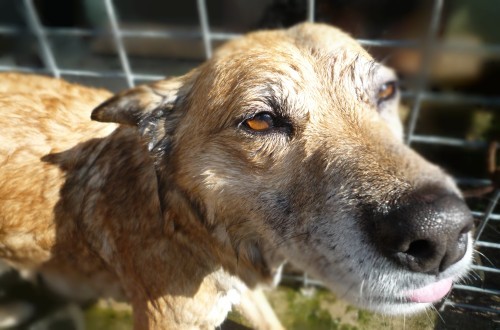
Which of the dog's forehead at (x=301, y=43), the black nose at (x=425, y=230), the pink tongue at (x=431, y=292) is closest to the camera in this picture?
the black nose at (x=425, y=230)

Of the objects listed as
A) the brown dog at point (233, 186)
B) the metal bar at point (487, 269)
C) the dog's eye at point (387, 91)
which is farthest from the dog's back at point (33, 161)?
the metal bar at point (487, 269)

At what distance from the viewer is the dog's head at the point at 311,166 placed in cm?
186

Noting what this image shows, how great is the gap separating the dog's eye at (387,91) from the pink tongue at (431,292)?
3.46ft

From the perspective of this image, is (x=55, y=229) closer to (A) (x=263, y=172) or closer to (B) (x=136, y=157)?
(B) (x=136, y=157)

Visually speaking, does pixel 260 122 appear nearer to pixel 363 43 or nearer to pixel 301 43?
pixel 301 43

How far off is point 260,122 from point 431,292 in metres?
1.15

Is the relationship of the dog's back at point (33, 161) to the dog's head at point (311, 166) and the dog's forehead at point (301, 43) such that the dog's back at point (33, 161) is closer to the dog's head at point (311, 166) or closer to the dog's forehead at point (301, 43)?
the dog's head at point (311, 166)

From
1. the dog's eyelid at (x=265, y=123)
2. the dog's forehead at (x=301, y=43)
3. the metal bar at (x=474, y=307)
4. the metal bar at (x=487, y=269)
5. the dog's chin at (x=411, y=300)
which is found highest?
the dog's forehead at (x=301, y=43)

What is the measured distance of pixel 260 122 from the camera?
7.45 ft

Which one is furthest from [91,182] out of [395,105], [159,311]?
[395,105]

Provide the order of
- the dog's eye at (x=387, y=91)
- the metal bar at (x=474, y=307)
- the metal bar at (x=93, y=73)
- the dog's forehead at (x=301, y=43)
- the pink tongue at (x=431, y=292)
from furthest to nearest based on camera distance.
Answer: the metal bar at (x=93, y=73) → the metal bar at (x=474, y=307) → the dog's eye at (x=387, y=91) → the dog's forehead at (x=301, y=43) → the pink tongue at (x=431, y=292)

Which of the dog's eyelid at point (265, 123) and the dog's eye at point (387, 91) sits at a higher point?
the dog's eye at point (387, 91)

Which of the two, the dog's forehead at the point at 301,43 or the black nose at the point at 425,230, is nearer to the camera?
the black nose at the point at 425,230

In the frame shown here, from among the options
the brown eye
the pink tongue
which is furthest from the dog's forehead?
the pink tongue
